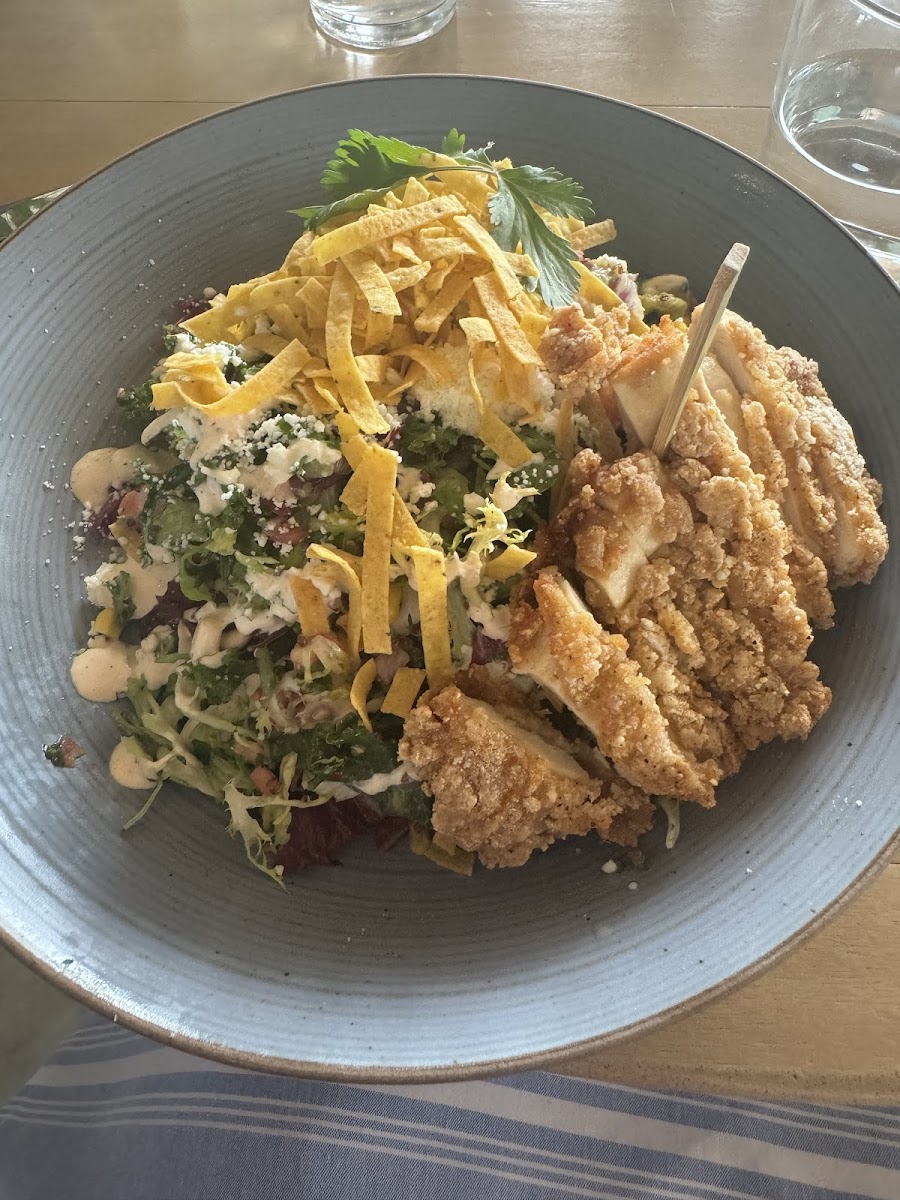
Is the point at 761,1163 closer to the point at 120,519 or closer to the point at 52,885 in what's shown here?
the point at 52,885

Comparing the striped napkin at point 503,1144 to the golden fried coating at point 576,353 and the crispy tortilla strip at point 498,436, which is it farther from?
the golden fried coating at point 576,353

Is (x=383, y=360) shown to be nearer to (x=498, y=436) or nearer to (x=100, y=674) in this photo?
(x=498, y=436)

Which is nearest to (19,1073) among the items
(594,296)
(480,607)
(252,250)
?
(480,607)

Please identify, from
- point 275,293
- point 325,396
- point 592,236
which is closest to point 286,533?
point 325,396

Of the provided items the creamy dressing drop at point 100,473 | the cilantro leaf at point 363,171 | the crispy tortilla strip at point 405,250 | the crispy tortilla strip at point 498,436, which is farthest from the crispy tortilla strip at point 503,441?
the creamy dressing drop at point 100,473

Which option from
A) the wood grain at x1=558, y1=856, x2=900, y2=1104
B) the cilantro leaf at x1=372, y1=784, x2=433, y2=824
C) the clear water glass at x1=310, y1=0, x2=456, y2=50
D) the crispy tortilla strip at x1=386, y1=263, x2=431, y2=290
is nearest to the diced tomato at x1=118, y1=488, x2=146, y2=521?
the crispy tortilla strip at x1=386, y1=263, x2=431, y2=290

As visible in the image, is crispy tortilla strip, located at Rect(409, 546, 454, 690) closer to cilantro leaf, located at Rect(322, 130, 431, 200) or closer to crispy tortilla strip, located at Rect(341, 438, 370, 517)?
crispy tortilla strip, located at Rect(341, 438, 370, 517)
